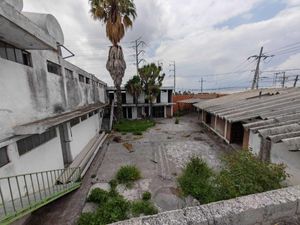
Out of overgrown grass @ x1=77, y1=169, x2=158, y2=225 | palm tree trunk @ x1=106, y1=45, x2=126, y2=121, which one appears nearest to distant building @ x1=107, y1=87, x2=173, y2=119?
palm tree trunk @ x1=106, y1=45, x2=126, y2=121

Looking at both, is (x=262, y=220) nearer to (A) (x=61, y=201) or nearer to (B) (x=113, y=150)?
(A) (x=61, y=201)

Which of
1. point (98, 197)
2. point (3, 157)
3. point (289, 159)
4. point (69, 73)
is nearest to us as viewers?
point (3, 157)

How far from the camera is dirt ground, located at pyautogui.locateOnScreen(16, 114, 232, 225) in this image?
5746 millimetres

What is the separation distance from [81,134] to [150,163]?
4788 mm

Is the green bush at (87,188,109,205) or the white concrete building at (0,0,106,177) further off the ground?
the white concrete building at (0,0,106,177)

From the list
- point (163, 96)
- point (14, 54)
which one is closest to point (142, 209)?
point (14, 54)

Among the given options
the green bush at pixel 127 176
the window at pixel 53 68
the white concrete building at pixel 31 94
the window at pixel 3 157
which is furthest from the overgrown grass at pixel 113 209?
the window at pixel 53 68

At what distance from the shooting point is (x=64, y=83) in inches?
329

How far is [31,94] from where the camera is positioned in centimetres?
553

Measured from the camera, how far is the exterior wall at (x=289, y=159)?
14.8 ft

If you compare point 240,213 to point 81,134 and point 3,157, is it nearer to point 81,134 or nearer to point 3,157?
point 3,157

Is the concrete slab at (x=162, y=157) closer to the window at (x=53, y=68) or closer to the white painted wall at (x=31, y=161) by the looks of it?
the white painted wall at (x=31, y=161)

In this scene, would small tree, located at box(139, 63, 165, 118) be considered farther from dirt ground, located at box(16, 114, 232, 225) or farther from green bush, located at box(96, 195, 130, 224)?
green bush, located at box(96, 195, 130, 224)

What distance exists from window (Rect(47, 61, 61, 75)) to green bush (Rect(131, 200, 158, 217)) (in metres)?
6.31
